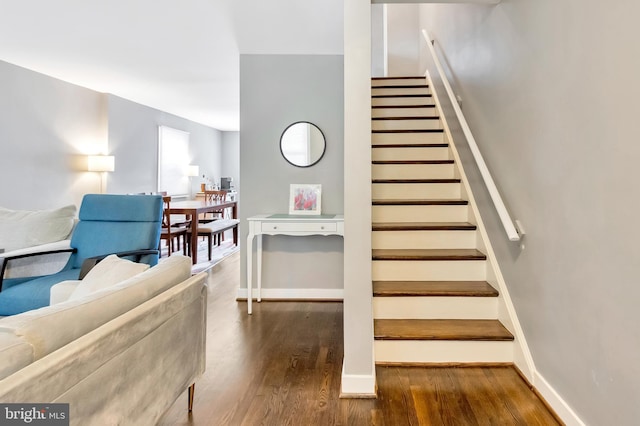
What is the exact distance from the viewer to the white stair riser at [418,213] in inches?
116

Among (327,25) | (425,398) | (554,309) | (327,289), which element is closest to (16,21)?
(327,25)

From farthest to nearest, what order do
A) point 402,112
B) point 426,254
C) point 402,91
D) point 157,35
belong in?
point 402,91, point 402,112, point 157,35, point 426,254

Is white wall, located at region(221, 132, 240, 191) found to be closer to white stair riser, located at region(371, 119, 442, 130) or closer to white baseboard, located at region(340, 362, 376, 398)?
white stair riser, located at region(371, 119, 442, 130)

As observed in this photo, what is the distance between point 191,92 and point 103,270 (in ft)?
15.6

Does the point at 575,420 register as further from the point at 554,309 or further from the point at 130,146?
the point at 130,146

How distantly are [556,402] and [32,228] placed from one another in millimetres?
3637

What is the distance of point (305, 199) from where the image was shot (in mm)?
3652

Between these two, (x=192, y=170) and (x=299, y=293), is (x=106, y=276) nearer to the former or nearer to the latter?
(x=299, y=293)

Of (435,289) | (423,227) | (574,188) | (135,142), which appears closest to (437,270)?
(435,289)

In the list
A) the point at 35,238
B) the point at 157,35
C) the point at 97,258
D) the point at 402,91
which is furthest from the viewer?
the point at 402,91

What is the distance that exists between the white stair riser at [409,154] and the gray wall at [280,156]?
399 millimetres

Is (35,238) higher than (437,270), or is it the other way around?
(35,238)

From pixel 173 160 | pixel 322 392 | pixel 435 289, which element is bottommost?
pixel 322 392

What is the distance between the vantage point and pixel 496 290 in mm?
2293
